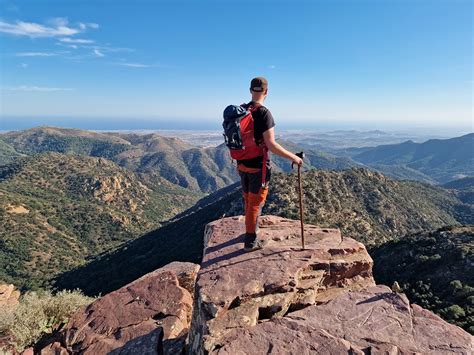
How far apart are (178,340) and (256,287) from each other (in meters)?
2.37

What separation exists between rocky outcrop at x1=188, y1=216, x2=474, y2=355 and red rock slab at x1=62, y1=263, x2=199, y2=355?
4.04 feet

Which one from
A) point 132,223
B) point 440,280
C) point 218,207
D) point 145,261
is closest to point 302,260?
point 440,280

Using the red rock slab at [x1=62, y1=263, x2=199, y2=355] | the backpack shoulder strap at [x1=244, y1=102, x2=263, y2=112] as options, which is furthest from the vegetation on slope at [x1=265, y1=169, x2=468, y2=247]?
the backpack shoulder strap at [x1=244, y1=102, x2=263, y2=112]

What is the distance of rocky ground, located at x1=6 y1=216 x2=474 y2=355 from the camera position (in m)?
5.88

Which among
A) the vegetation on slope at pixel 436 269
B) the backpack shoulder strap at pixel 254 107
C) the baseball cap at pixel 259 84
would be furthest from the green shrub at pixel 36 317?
the vegetation on slope at pixel 436 269

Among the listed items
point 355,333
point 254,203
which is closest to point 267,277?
point 254,203

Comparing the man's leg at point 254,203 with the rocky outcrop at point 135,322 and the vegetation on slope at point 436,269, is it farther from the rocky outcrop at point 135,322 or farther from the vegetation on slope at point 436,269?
the vegetation on slope at point 436,269

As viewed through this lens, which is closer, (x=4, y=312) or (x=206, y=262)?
(x=206, y=262)

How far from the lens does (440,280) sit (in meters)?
31.2

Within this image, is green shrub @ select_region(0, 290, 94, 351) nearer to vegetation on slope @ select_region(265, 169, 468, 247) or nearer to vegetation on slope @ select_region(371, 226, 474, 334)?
vegetation on slope @ select_region(371, 226, 474, 334)

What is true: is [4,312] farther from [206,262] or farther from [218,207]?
[218,207]

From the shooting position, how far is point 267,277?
7.40 meters

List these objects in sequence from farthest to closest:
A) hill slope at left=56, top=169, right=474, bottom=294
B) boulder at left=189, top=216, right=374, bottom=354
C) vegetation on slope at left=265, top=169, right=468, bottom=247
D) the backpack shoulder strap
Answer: hill slope at left=56, top=169, right=474, bottom=294
vegetation on slope at left=265, top=169, right=468, bottom=247
the backpack shoulder strap
boulder at left=189, top=216, right=374, bottom=354

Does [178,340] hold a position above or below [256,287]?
below
